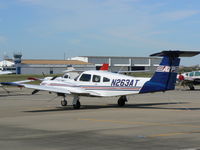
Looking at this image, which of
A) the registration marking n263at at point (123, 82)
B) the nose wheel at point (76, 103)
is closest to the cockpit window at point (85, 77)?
the nose wheel at point (76, 103)

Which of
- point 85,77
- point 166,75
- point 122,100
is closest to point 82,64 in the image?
point 122,100

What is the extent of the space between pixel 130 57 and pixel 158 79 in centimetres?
14217

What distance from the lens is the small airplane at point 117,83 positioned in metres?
20.6

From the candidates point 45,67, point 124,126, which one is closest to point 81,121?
point 124,126

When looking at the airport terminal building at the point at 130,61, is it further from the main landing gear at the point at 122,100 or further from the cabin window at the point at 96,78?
the cabin window at the point at 96,78

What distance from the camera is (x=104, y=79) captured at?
22.1m

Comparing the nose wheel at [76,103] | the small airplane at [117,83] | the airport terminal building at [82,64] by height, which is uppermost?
the airport terminal building at [82,64]

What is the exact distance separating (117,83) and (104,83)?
78 centimetres

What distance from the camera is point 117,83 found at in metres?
21.6

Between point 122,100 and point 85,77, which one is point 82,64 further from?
point 85,77

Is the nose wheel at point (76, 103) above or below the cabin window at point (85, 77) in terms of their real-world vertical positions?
below

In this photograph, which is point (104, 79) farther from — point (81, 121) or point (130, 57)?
point (130, 57)

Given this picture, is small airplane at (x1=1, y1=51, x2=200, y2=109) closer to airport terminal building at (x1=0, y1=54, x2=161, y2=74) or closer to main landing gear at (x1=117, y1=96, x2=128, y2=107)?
main landing gear at (x1=117, y1=96, x2=128, y2=107)

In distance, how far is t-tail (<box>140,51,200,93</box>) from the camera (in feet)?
67.5
